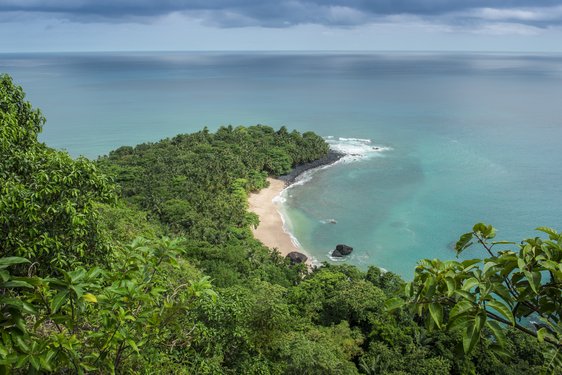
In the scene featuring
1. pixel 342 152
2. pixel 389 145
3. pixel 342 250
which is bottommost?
pixel 342 250

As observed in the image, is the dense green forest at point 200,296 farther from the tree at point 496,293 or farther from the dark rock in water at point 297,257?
the dark rock in water at point 297,257

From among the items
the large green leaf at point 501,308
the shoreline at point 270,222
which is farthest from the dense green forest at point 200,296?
the shoreline at point 270,222

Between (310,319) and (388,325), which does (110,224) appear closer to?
(310,319)

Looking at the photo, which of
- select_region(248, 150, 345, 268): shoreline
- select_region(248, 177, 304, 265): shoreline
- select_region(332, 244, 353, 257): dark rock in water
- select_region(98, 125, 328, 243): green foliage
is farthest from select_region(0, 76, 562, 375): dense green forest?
select_region(332, 244, 353, 257): dark rock in water

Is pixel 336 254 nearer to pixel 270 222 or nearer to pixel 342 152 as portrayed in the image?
pixel 270 222

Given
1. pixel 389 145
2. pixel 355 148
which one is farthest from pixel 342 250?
pixel 389 145

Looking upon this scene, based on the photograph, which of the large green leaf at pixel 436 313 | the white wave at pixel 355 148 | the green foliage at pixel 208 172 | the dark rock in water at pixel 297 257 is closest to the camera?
the large green leaf at pixel 436 313

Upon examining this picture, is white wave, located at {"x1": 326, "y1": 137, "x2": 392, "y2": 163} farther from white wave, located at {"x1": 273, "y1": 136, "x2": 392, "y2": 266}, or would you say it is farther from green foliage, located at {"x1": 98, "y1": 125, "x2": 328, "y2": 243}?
green foliage, located at {"x1": 98, "y1": 125, "x2": 328, "y2": 243}
